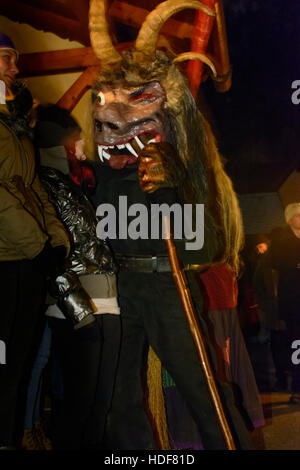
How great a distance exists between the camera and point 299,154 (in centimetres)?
731

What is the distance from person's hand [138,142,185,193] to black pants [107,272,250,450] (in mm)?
473

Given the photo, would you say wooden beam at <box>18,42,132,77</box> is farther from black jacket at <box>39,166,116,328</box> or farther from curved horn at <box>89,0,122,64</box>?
black jacket at <box>39,166,116,328</box>

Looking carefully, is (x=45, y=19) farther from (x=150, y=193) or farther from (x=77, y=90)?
(x=150, y=193)

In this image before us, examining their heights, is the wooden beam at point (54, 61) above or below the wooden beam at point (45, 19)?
below

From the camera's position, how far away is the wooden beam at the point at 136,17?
475 cm

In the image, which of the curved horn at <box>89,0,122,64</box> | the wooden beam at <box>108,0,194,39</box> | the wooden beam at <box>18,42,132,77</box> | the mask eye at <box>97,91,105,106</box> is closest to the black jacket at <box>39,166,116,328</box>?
the mask eye at <box>97,91,105,106</box>

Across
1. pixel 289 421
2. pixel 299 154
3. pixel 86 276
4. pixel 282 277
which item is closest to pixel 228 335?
pixel 289 421

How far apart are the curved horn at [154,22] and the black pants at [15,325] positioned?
4.28 feet

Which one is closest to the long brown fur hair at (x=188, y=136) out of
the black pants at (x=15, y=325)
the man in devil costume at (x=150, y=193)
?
the man in devil costume at (x=150, y=193)

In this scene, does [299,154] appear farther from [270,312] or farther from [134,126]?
[134,126]

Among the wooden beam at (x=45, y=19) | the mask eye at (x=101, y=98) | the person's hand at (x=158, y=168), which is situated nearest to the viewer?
the person's hand at (x=158, y=168)

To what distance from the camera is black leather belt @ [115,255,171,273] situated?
7.63ft

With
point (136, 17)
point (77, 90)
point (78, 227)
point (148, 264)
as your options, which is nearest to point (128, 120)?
point (78, 227)

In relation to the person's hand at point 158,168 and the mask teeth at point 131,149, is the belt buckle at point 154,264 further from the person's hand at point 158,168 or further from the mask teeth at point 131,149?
the mask teeth at point 131,149
